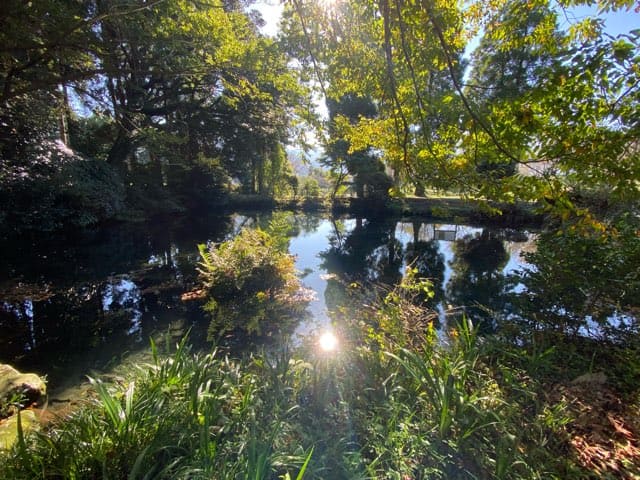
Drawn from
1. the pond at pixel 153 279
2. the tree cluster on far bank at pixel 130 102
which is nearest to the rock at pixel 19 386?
the pond at pixel 153 279

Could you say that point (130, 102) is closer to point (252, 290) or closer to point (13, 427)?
point (252, 290)

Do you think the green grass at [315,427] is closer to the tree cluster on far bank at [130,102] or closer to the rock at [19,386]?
the rock at [19,386]

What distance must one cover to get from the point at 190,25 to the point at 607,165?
5.10 m

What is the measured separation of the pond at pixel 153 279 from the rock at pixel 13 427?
720 mm

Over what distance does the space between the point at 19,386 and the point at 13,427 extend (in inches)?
28.0

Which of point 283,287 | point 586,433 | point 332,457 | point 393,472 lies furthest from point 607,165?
point 283,287

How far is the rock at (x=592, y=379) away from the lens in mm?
2299

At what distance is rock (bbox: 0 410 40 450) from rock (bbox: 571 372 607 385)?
396 cm

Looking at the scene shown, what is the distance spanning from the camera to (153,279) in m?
5.93

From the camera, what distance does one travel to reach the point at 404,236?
11.2 m

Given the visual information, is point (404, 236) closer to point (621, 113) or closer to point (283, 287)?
point (283, 287)

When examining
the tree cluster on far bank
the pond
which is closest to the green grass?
the pond

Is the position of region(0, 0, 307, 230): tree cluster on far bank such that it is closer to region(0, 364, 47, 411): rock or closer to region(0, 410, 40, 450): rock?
region(0, 410, 40, 450): rock

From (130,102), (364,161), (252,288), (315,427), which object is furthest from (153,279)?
(364,161)
